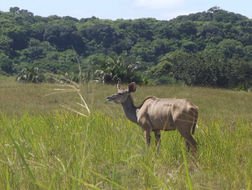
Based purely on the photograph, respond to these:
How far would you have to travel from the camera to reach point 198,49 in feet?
382

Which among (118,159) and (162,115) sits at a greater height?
(162,115)

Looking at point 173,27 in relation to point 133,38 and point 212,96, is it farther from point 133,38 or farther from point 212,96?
point 212,96

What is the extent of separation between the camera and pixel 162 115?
613 cm

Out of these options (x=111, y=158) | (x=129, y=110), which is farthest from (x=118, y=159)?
(x=129, y=110)

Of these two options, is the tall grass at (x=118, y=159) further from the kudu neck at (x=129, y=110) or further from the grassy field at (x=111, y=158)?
the kudu neck at (x=129, y=110)

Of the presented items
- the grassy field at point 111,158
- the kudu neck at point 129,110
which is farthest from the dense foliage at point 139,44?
the grassy field at point 111,158

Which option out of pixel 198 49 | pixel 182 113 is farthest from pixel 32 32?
pixel 182 113

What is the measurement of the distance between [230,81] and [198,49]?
51.4 metres

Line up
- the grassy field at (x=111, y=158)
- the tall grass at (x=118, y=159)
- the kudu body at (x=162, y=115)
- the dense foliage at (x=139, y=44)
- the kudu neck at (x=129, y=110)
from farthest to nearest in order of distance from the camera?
1. the dense foliage at (x=139, y=44)
2. the kudu neck at (x=129, y=110)
3. the kudu body at (x=162, y=115)
4. the tall grass at (x=118, y=159)
5. the grassy field at (x=111, y=158)

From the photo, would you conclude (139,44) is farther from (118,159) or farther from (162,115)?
(118,159)

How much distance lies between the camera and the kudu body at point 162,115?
5.91 m

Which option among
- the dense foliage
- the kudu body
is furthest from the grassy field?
the dense foliage

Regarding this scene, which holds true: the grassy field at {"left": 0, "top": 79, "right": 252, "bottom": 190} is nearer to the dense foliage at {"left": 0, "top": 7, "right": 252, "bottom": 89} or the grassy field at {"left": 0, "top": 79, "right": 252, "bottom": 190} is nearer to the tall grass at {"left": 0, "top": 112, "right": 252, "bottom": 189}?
the tall grass at {"left": 0, "top": 112, "right": 252, "bottom": 189}

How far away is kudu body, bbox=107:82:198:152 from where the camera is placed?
5.91 m
